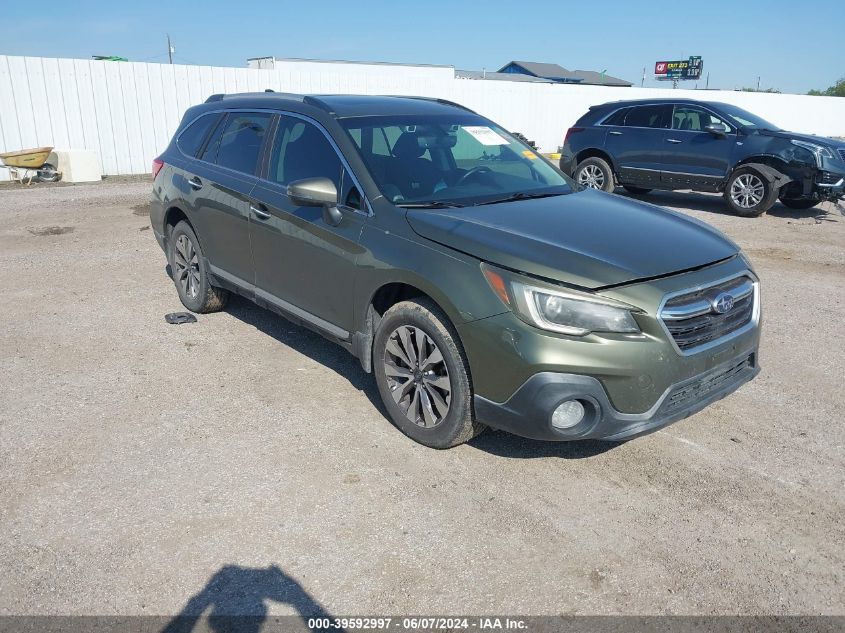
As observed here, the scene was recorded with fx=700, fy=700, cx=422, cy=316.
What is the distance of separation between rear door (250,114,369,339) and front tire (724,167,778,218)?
28.7ft

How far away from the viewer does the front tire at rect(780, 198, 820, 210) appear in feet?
38.7

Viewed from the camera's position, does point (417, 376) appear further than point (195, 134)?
No

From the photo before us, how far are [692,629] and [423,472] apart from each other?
4.83ft

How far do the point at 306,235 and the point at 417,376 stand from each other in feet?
4.03

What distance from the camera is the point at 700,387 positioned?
3.44m

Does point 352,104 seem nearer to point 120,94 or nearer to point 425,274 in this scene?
point 425,274

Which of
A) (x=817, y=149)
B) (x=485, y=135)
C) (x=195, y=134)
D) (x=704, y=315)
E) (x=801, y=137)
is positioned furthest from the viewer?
(x=801, y=137)

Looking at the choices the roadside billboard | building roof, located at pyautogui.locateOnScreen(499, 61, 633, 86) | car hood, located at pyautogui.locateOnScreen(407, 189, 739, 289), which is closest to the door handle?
car hood, located at pyautogui.locateOnScreen(407, 189, 739, 289)

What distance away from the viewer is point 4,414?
4254 mm

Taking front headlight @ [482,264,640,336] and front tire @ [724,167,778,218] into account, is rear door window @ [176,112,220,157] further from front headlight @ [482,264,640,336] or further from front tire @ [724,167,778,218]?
front tire @ [724,167,778,218]

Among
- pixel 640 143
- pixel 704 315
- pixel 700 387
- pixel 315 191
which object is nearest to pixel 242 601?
pixel 315 191

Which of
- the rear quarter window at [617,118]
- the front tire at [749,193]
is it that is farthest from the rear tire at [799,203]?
the rear quarter window at [617,118]

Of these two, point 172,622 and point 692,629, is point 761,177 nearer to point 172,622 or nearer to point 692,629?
point 692,629

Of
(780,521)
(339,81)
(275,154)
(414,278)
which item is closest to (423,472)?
(414,278)
